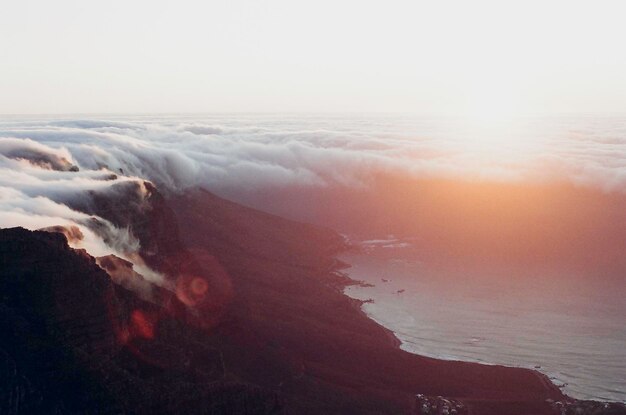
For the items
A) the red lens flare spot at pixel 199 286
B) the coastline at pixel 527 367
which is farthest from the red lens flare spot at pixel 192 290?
the coastline at pixel 527 367

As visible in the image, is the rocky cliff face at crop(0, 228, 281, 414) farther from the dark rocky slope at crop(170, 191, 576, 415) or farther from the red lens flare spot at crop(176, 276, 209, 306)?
the red lens flare spot at crop(176, 276, 209, 306)

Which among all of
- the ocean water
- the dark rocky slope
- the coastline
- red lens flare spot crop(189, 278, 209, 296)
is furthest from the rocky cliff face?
the ocean water

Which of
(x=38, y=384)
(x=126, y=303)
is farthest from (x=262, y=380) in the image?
(x=38, y=384)

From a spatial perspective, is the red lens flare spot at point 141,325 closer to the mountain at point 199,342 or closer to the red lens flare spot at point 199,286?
the mountain at point 199,342

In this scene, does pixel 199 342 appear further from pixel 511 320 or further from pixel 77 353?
pixel 511 320

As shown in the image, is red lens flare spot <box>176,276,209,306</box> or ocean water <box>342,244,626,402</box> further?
ocean water <box>342,244,626,402</box>

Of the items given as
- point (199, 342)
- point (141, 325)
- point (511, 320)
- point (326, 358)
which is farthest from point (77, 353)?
point (511, 320)
